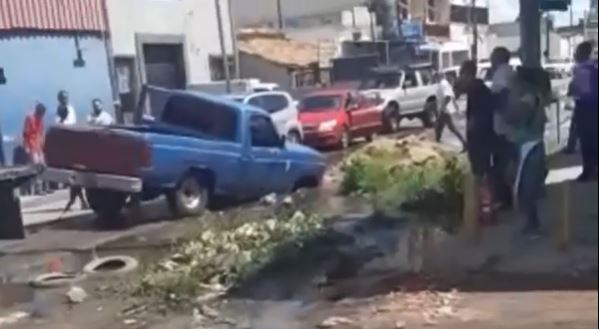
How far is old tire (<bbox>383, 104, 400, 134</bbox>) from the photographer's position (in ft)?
105

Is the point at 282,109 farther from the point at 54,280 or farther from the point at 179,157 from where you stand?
the point at 54,280

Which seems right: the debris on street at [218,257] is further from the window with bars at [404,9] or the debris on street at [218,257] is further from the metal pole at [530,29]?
the window with bars at [404,9]

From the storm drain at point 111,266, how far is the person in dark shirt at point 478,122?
12.6ft

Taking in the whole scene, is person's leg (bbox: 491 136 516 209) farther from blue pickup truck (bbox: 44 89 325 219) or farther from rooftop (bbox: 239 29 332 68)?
rooftop (bbox: 239 29 332 68)

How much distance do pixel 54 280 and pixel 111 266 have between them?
2.98 ft

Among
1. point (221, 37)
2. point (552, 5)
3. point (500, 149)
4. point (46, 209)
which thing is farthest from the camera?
point (221, 37)

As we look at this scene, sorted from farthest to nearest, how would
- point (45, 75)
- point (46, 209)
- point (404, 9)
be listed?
point (404, 9)
point (45, 75)
point (46, 209)

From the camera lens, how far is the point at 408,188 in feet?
44.8

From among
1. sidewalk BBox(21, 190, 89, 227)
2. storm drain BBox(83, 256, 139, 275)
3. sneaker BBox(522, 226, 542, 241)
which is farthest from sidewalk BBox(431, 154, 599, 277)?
sidewalk BBox(21, 190, 89, 227)

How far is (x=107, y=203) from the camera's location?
16109mm

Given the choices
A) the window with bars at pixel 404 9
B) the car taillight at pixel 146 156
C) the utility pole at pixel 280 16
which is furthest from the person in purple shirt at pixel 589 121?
the window with bars at pixel 404 9

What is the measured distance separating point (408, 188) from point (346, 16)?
4474 cm

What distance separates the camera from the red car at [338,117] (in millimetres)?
27984

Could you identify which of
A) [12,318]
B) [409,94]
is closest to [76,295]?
[12,318]
